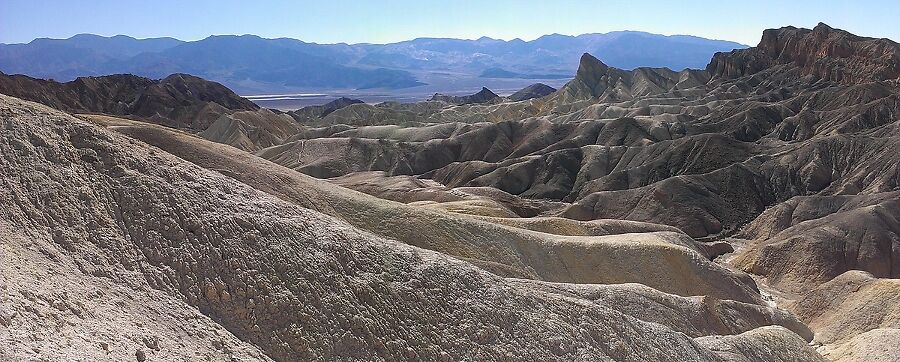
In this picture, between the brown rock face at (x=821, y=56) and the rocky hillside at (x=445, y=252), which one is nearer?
the rocky hillside at (x=445, y=252)

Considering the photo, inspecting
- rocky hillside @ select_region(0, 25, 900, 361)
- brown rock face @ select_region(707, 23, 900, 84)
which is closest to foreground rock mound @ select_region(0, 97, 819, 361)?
rocky hillside @ select_region(0, 25, 900, 361)

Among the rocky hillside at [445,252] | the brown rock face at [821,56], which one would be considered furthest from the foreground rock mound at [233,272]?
the brown rock face at [821,56]

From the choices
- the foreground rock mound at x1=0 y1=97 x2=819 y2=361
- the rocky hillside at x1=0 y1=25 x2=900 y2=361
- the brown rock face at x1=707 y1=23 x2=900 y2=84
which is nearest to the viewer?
the foreground rock mound at x1=0 y1=97 x2=819 y2=361

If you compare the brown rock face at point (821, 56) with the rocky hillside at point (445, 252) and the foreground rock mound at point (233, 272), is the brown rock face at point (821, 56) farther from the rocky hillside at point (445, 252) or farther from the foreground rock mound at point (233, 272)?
the foreground rock mound at point (233, 272)

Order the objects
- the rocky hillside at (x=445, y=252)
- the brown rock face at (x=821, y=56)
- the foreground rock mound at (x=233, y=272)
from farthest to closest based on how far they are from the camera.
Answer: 1. the brown rock face at (x=821, y=56)
2. the rocky hillside at (x=445, y=252)
3. the foreground rock mound at (x=233, y=272)

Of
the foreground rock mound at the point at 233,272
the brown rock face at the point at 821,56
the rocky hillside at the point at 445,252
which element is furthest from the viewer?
the brown rock face at the point at 821,56

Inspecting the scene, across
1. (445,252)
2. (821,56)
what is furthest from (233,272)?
(821,56)

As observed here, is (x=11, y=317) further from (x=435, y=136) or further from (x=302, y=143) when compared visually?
(x=435, y=136)

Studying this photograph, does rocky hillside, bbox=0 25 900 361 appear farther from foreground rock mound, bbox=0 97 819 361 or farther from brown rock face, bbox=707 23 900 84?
brown rock face, bbox=707 23 900 84

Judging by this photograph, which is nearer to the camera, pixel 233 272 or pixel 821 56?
pixel 233 272

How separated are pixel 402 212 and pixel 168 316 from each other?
581 inches

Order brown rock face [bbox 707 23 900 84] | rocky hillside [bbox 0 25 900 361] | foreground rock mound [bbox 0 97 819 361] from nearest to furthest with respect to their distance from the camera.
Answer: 1. foreground rock mound [bbox 0 97 819 361]
2. rocky hillside [bbox 0 25 900 361]
3. brown rock face [bbox 707 23 900 84]

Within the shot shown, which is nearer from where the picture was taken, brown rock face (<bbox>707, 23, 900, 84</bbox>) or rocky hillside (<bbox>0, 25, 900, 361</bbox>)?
rocky hillside (<bbox>0, 25, 900, 361</bbox>)

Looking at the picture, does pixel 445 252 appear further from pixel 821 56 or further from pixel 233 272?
pixel 821 56
